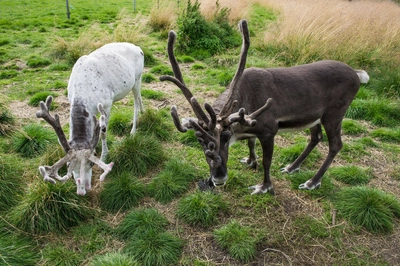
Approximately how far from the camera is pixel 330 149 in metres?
4.27

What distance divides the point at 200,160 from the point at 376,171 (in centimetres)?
Answer: 279

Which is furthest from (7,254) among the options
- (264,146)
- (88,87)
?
(264,146)

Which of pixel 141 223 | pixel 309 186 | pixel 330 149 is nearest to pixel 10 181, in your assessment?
pixel 141 223

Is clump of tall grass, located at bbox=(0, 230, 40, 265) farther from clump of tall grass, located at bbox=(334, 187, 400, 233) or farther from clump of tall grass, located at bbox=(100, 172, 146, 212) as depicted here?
clump of tall grass, located at bbox=(334, 187, 400, 233)

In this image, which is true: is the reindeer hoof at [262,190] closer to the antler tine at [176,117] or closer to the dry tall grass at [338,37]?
the antler tine at [176,117]

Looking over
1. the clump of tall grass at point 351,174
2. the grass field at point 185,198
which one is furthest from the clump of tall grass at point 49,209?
the clump of tall grass at point 351,174

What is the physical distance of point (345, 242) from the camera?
3568 mm

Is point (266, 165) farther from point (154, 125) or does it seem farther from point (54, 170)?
point (54, 170)

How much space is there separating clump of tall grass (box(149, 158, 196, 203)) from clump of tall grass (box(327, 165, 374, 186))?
217 cm

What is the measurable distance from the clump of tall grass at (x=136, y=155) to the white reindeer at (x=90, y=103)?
8.3 inches

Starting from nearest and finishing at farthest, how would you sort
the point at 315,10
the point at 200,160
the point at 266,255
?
the point at 266,255 < the point at 200,160 < the point at 315,10

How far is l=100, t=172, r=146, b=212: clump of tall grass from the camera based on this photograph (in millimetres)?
3943

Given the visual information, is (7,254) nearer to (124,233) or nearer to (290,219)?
(124,233)

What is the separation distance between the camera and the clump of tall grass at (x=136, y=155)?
450cm
